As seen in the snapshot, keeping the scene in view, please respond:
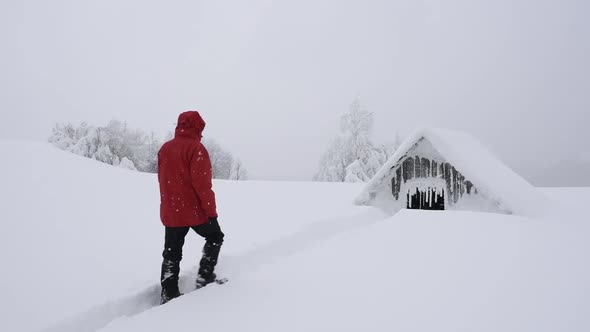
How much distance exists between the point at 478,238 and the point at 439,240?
47 cm

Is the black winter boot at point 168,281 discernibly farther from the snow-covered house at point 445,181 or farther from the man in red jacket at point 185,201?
the snow-covered house at point 445,181

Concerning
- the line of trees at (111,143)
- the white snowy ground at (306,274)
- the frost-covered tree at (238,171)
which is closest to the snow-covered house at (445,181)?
the white snowy ground at (306,274)

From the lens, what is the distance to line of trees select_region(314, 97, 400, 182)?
2375 cm

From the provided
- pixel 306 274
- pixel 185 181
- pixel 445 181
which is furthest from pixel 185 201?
pixel 445 181

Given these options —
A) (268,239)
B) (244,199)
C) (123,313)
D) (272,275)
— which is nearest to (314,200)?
(244,199)

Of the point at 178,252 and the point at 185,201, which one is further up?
the point at 185,201

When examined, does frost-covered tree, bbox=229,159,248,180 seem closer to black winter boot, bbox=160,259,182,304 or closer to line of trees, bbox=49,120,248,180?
line of trees, bbox=49,120,248,180

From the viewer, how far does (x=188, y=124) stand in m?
3.43

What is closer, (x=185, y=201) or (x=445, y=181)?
(x=185, y=201)

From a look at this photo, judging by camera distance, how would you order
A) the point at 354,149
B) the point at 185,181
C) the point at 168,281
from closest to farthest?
the point at 168,281 < the point at 185,181 < the point at 354,149

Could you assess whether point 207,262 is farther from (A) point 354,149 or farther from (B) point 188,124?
(A) point 354,149

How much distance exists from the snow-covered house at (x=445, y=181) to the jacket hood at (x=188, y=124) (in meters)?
5.36

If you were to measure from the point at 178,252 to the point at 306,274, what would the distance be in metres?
1.29

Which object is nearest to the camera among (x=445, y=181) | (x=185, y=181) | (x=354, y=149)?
(x=185, y=181)
